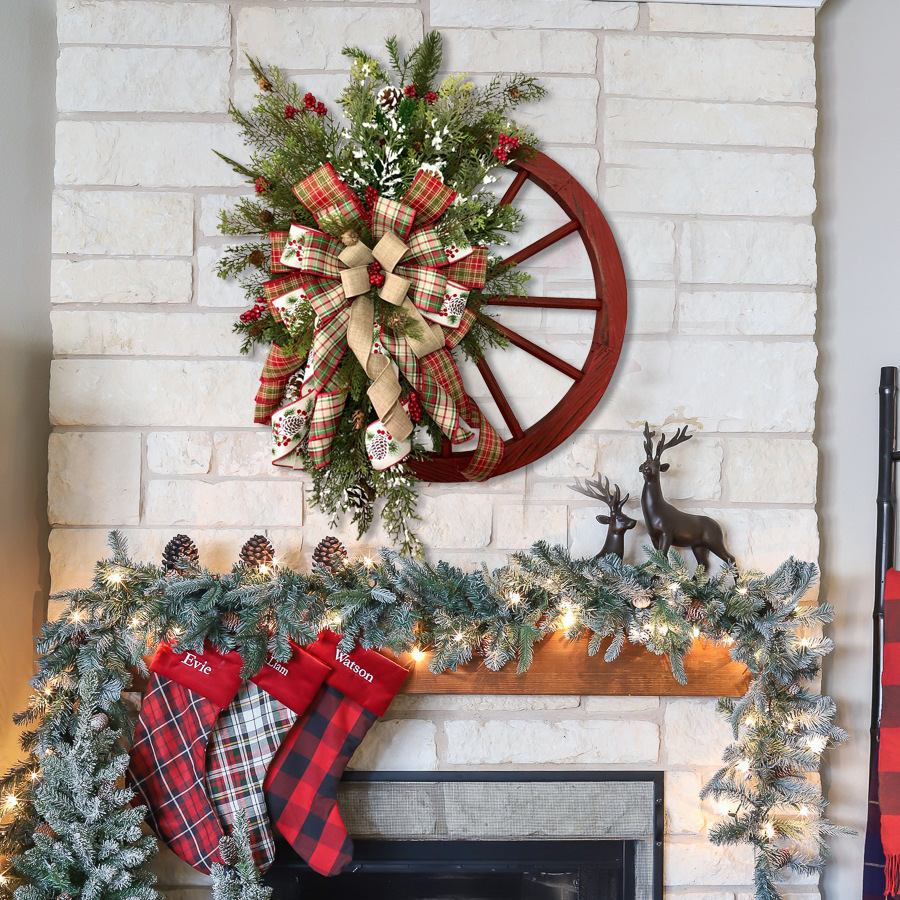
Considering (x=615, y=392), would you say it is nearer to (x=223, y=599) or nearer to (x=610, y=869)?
(x=223, y=599)

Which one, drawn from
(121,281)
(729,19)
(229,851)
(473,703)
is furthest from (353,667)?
(729,19)

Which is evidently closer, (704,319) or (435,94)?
(435,94)

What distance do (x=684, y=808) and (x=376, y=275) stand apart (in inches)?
46.2

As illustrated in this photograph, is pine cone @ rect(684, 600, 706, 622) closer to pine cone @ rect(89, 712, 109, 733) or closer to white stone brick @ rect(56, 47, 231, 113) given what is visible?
pine cone @ rect(89, 712, 109, 733)

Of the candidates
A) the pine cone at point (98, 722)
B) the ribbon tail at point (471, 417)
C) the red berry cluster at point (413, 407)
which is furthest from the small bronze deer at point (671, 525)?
the pine cone at point (98, 722)

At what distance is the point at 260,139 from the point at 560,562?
3.18 ft

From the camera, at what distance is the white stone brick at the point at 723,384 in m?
1.54

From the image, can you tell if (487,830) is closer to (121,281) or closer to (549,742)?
(549,742)

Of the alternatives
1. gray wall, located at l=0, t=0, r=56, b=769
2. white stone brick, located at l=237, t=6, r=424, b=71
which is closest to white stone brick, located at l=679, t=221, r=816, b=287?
white stone brick, located at l=237, t=6, r=424, b=71

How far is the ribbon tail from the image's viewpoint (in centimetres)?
141

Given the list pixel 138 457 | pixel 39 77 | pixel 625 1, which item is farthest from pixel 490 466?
pixel 39 77

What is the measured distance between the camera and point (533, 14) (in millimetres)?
1531

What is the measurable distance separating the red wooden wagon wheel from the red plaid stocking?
18.9 inches

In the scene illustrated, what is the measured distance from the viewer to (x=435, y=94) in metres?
1.44
